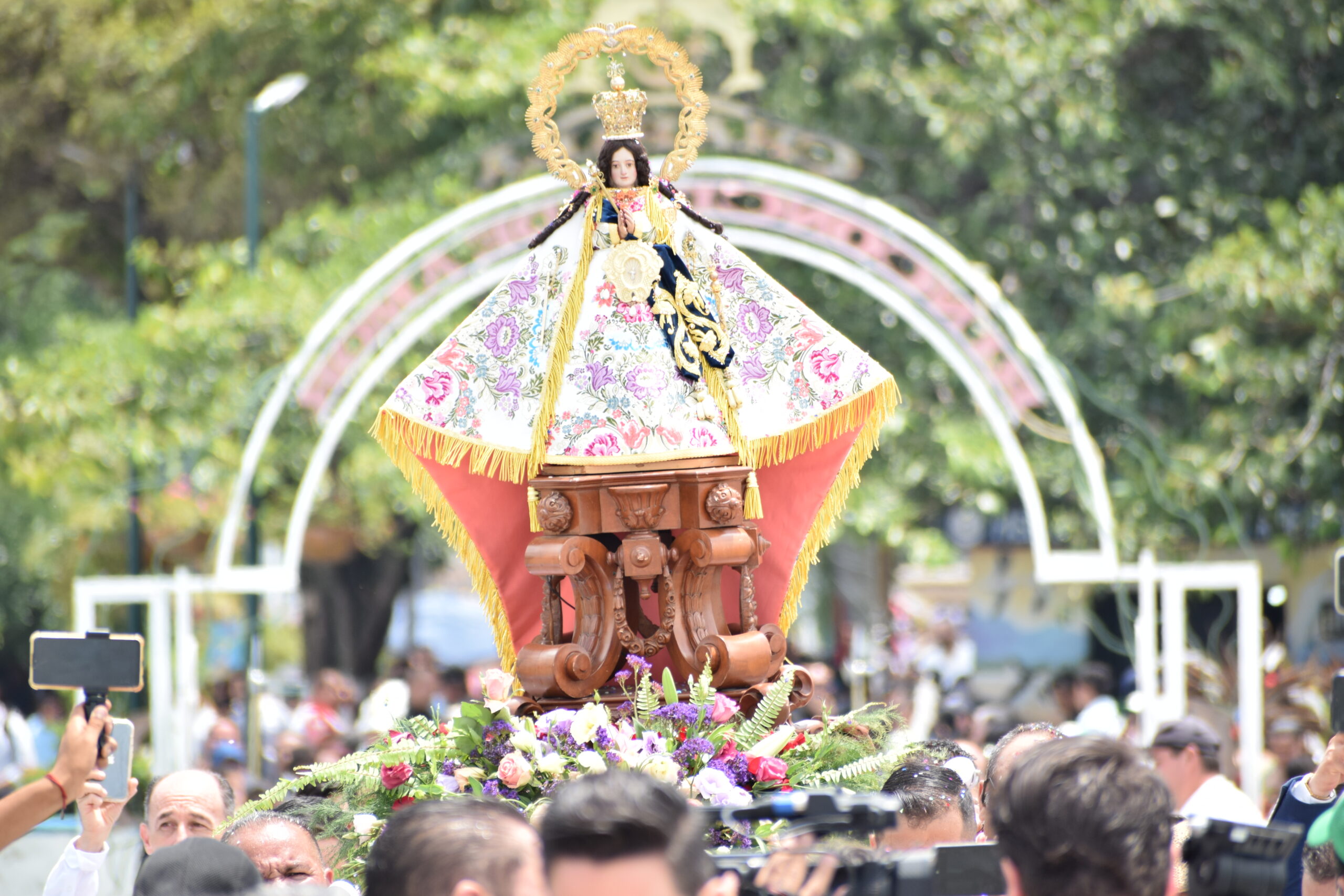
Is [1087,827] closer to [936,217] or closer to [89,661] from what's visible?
[89,661]

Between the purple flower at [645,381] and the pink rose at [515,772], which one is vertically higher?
the purple flower at [645,381]

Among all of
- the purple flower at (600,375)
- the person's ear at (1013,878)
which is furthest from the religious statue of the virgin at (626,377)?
the person's ear at (1013,878)

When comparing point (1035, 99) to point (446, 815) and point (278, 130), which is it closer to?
point (278, 130)

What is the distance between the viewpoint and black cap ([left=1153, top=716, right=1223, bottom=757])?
5.98 m

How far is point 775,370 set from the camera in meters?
4.89

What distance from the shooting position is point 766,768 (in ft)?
13.8

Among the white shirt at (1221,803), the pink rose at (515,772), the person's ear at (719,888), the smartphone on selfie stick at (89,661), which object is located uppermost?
the smartphone on selfie stick at (89,661)

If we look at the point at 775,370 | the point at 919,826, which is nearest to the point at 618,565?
the point at 775,370

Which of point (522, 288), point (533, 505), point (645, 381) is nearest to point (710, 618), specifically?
point (533, 505)

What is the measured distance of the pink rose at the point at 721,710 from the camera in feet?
14.1

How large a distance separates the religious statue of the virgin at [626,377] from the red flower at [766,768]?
28.9 inches

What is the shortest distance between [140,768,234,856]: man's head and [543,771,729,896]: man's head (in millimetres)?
2317

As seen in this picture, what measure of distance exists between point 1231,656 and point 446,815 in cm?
1020

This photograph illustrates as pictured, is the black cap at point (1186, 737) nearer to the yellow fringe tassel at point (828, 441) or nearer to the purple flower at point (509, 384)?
the yellow fringe tassel at point (828, 441)
